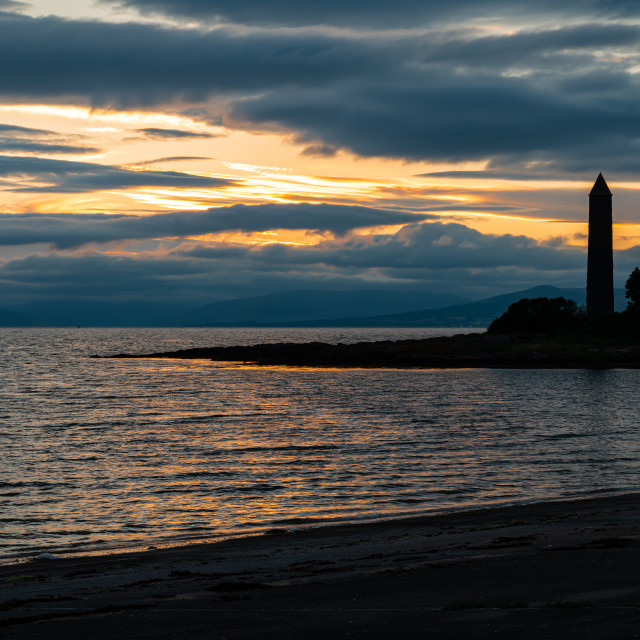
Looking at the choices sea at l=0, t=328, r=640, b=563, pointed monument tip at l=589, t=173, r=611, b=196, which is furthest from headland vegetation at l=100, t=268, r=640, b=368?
sea at l=0, t=328, r=640, b=563

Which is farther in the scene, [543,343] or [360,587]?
[543,343]

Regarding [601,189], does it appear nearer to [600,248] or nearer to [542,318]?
[600,248]

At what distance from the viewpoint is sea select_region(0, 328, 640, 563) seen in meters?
21.4

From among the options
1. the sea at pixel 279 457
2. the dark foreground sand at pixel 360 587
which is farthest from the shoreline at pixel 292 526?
the dark foreground sand at pixel 360 587

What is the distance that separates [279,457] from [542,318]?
89.8m

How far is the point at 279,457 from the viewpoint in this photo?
105 feet

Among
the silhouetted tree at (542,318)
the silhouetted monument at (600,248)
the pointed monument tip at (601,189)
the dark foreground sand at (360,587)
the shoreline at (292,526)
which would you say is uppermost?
the pointed monument tip at (601,189)

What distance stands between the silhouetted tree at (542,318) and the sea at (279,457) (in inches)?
1798

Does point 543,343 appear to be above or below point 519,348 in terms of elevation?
above

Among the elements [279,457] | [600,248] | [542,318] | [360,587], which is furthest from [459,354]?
[360,587]

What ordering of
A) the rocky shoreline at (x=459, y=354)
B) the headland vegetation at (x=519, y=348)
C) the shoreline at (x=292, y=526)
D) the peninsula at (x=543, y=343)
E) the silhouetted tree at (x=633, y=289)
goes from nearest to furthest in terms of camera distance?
1. the shoreline at (x=292, y=526)
2. the rocky shoreline at (x=459, y=354)
3. the headland vegetation at (x=519, y=348)
4. the peninsula at (x=543, y=343)
5. the silhouetted tree at (x=633, y=289)

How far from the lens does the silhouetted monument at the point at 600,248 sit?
11088 cm

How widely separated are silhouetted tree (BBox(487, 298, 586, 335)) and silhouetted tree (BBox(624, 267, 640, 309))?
21.4 ft

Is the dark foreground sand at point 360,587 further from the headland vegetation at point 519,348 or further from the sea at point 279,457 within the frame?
the headland vegetation at point 519,348
